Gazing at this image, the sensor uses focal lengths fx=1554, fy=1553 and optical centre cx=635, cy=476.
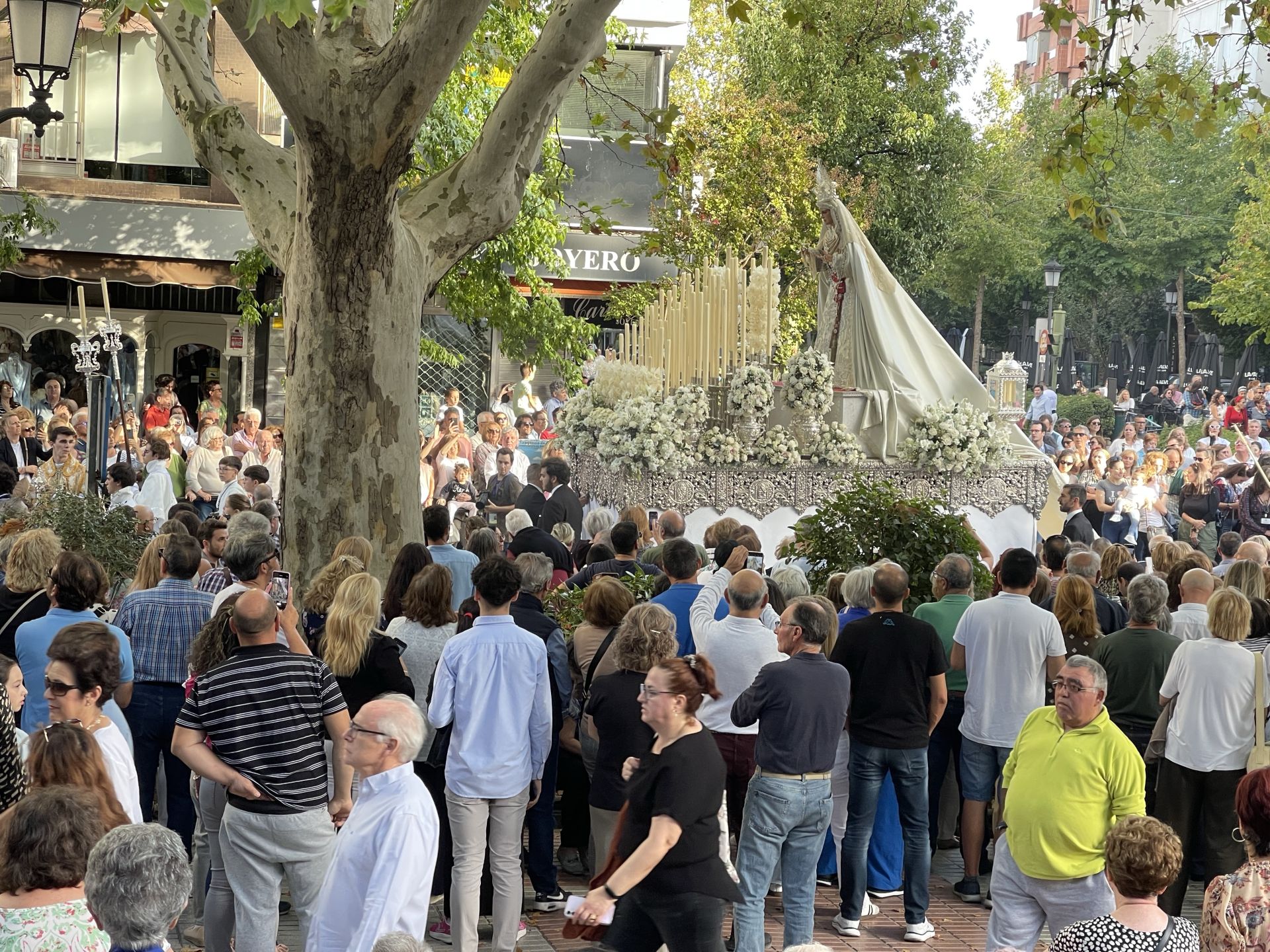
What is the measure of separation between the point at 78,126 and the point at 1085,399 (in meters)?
23.7

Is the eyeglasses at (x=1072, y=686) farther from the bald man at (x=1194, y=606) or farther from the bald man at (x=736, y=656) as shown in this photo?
the bald man at (x=1194, y=606)

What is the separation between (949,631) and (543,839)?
7.78ft

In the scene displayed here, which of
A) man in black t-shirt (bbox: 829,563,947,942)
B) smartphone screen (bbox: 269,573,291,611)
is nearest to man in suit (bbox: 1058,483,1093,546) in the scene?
man in black t-shirt (bbox: 829,563,947,942)

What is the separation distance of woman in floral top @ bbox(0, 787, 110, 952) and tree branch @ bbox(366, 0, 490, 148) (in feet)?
18.1

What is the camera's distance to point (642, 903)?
5.12m

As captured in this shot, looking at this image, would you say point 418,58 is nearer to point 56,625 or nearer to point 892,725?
point 56,625

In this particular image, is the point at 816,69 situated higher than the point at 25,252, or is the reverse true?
the point at 816,69

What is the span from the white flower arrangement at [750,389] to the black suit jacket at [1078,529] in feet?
10.1

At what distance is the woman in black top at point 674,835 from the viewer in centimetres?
505

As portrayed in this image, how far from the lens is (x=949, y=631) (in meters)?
8.16

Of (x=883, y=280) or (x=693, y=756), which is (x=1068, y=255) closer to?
(x=883, y=280)

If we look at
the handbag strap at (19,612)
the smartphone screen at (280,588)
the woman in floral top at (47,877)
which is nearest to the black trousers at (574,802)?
the smartphone screen at (280,588)

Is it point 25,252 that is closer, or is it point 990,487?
point 990,487

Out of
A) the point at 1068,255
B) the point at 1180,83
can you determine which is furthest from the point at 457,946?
the point at 1068,255
